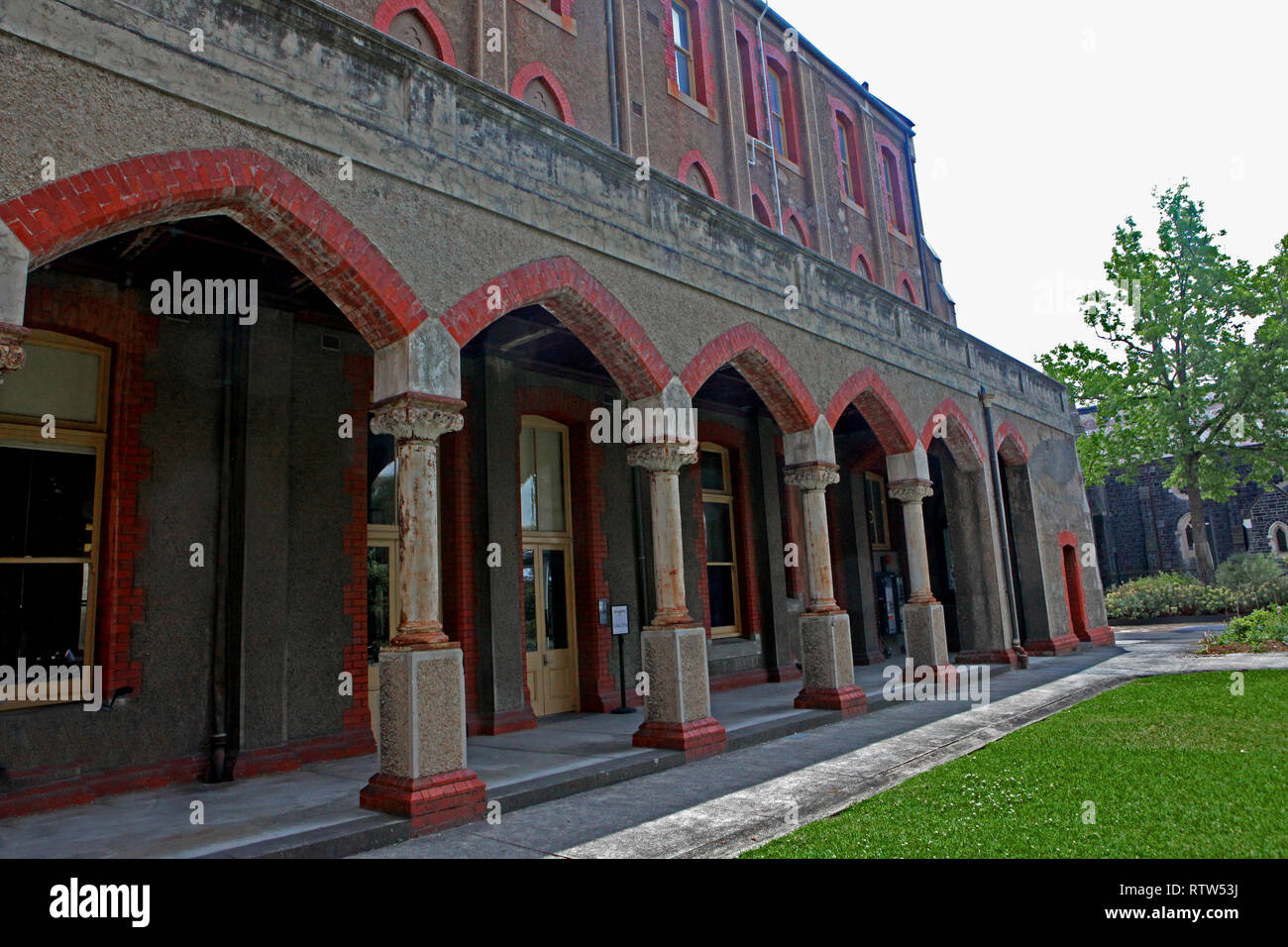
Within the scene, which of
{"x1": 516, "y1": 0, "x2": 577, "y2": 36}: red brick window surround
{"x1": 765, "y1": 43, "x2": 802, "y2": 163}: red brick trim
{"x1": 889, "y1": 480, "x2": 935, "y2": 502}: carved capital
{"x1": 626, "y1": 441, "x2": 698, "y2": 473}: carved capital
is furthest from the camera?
{"x1": 765, "y1": 43, "x2": 802, "y2": 163}: red brick trim

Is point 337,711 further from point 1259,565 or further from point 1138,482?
point 1138,482

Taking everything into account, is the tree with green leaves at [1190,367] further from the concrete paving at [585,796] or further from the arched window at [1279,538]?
the concrete paving at [585,796]

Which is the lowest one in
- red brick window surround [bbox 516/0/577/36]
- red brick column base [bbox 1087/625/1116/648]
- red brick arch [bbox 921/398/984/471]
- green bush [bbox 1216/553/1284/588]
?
red brick column base [bbox 1087/625/1116/648]

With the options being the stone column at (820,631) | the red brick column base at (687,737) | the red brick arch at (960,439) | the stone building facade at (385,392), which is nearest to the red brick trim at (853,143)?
the stone building facade at (385,392)

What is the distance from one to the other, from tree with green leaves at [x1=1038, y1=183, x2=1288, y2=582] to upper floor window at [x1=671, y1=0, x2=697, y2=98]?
19.2 metres

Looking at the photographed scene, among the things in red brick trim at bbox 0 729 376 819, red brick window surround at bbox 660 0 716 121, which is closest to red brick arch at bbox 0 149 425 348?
red brick trim at bbox 0 729 376 819

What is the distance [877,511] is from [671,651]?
1206 cm

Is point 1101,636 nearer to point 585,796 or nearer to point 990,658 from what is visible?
point 990,658

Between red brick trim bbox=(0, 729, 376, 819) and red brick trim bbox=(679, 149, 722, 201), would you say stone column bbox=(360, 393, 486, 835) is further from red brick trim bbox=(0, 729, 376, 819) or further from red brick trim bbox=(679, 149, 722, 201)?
red brick trim bbox=(679, 149, 722, 201)

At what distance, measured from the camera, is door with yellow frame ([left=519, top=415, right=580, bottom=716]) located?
36.6ft

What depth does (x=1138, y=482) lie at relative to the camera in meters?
36.1

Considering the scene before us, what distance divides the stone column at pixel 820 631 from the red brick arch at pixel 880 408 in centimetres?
132

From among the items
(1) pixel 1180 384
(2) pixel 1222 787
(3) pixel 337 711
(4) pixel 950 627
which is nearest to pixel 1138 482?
(1) pixel 1180 384

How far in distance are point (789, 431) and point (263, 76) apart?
24.6 feet
